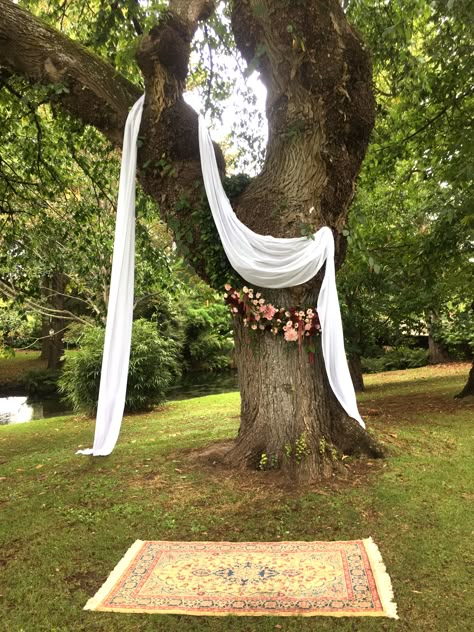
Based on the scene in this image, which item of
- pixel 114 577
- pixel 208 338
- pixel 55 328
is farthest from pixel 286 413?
pixel 208 338

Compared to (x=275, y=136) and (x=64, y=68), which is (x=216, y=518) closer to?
(x=275, y=136)

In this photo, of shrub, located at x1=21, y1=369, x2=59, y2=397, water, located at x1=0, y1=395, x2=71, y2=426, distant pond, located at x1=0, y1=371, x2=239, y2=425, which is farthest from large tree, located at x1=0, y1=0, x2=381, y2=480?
shrub, located at x1=21, y1=369, x2=59, y2=397

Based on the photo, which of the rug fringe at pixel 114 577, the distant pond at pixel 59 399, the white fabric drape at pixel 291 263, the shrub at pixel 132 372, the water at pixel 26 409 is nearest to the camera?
the rug fringe at pixel 114 577

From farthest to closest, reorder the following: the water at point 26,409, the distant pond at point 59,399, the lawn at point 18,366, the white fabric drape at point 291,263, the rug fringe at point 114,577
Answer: the lawn at point 18,366
the distant pond at point 59,399
the water at point 26,409
the white fabric drape at point 291,263
the rug fringe at point 114,577

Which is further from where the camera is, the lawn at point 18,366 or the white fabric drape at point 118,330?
the lawn at point 18,366

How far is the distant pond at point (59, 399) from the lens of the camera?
49.9ft

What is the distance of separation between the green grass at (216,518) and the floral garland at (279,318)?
50.1 inches

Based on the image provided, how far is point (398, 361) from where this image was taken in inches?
741

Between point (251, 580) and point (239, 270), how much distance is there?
102 inches

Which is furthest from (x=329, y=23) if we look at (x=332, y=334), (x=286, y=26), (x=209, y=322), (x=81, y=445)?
(x=209, y=322)

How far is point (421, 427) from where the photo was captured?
6715mm

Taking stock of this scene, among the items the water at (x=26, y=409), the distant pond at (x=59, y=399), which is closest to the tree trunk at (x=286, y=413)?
the distant pond at (x=59, y=399)

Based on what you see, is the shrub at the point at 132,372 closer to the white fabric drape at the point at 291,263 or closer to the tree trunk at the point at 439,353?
the white fabric drape at the point at 291,263

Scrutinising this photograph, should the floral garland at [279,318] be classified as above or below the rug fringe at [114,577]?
above
